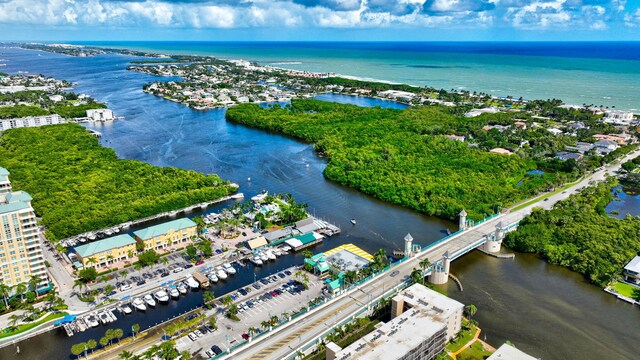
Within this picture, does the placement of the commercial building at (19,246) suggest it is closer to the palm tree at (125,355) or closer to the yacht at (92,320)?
the yacht at (92,320)

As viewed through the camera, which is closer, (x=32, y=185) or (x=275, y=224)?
(x=275, y=224)

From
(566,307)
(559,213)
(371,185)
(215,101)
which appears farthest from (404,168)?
(215,101)

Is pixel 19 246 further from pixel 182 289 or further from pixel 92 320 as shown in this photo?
pixel 182 289

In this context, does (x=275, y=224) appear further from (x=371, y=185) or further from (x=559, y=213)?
(x=559, y=213)

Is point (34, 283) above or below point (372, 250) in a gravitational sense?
above

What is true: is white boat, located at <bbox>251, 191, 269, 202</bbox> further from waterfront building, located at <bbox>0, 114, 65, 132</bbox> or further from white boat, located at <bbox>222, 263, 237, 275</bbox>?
waterfront building, located at <bbox>0, 114, 65, 132</bbox>

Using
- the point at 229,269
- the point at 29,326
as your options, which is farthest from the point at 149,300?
the point at 29,326
